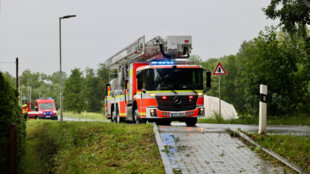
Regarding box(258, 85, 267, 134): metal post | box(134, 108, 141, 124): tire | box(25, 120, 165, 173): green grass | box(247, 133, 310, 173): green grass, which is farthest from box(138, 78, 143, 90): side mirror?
box(247, 133, 310, 173): green grass

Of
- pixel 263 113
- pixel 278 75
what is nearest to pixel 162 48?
pixel 278 75

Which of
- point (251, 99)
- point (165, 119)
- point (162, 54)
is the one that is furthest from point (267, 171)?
point (251, 99)

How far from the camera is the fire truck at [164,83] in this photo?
1811 centimetres

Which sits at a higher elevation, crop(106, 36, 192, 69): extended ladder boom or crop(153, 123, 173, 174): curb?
crop(106, 36, 192, 69): extended ladder boom

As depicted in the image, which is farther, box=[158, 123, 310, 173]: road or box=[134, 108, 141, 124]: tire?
box=[134, 108, 141, 124]: tire

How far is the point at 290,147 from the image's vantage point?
10.6 m

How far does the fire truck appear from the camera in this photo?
18109 mm

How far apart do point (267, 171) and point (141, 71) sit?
36.0 ft

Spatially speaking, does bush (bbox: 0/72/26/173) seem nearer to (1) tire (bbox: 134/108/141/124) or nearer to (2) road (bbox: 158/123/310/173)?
(2) road (bbox: 158/123/310/173)

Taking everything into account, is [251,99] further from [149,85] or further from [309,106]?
[149,85]

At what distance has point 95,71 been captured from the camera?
12750 centimetres

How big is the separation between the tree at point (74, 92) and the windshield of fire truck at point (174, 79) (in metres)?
67.1

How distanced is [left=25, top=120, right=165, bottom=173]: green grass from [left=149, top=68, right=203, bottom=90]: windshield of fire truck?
3710 millimetres

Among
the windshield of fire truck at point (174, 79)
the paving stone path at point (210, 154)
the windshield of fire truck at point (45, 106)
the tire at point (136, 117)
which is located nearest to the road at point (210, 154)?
the paving stone path at point (210, 154)
